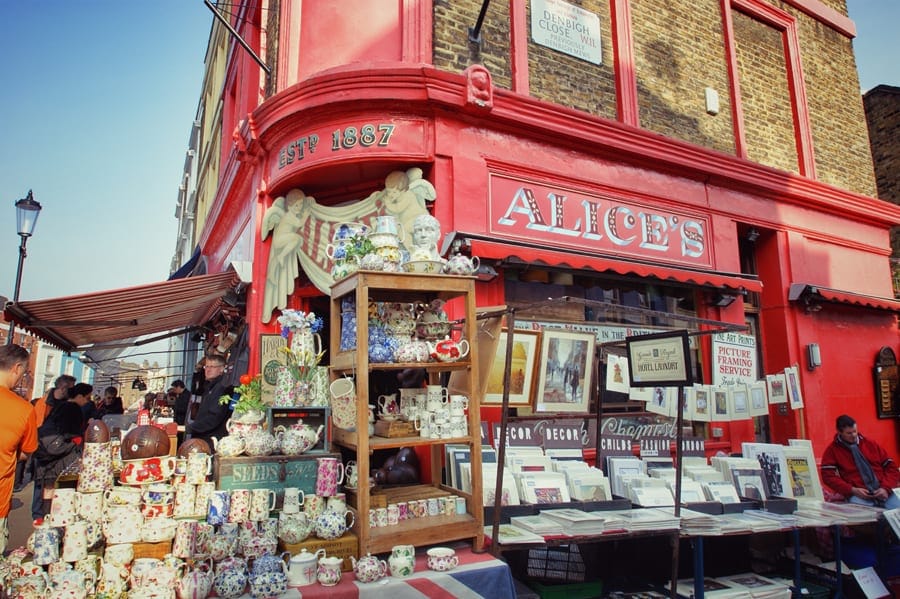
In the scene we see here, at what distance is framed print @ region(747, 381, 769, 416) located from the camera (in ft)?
18.8

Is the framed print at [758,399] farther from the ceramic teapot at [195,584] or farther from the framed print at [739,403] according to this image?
the ceramic teapot at [195,584]

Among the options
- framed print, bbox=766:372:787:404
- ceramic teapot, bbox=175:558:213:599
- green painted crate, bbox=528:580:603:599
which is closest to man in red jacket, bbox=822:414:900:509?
framed print, bbox=766:372:787:404

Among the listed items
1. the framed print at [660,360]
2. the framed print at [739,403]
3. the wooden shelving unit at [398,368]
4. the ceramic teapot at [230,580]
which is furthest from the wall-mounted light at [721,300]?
the ceramic teapot at [230,580]

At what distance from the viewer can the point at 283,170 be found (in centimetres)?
590

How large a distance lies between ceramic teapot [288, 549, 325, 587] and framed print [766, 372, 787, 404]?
5.42 metres

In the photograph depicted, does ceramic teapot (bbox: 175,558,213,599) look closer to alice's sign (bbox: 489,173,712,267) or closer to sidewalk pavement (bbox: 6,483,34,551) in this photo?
alice's sign (bbox: 489,173,712,267)

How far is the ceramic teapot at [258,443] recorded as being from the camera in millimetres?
3172

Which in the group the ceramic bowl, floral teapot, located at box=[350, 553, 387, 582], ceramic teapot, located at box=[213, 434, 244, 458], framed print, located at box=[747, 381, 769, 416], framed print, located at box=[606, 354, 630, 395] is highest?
the ceramic bowl

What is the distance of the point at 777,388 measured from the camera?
6145mm

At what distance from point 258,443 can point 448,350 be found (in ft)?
4.08

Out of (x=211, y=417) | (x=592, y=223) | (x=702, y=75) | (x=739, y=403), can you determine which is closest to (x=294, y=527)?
(x=211, y=417)

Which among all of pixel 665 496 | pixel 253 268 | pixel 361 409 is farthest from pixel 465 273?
pixel 253 268

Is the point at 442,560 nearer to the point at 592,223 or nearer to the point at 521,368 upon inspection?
the point at 521,368

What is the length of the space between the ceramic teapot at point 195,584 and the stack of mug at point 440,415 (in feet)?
4.36
